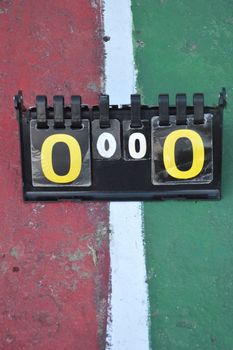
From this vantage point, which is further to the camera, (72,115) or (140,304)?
(140,304)

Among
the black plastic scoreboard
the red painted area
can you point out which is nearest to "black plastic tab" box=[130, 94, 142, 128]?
the black plastic scoreboard

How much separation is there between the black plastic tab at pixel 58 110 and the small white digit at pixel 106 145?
123mm

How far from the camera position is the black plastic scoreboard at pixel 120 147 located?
1.71 meters

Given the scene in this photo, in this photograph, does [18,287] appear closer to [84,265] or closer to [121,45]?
[84,265]

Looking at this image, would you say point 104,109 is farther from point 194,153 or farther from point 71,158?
point 194,153

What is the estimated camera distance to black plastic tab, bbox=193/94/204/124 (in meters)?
1.69

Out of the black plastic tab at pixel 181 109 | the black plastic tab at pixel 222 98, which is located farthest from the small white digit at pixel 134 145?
the black plastic tab at pixel 222 98

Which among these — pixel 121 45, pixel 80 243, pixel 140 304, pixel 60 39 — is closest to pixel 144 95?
pixel 121 45

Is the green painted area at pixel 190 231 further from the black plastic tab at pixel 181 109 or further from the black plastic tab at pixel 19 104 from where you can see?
the black plastic tab at pixel 19 104

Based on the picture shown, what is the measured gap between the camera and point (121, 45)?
190cm

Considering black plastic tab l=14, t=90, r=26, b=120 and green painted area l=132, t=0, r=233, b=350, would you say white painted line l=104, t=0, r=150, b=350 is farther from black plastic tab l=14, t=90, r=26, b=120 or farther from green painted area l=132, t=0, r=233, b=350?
black plastic tab l=14, t=90, r=26, b=120

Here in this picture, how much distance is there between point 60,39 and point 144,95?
1.07 feet

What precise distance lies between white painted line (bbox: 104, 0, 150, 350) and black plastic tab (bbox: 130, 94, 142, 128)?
0.18 metres

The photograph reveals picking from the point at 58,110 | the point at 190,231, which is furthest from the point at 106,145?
the point at 190,231
